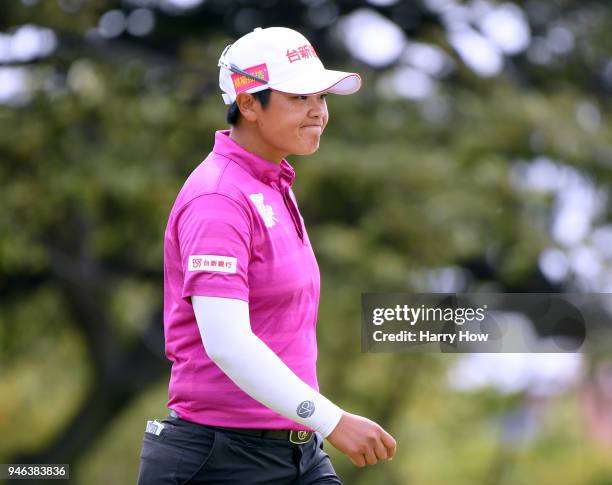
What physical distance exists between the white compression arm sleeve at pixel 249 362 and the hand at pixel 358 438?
0.03 meters

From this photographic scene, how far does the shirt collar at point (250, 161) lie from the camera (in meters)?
2.96

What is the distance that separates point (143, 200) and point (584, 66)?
5.54m

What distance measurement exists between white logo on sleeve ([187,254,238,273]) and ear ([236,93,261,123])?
51cm

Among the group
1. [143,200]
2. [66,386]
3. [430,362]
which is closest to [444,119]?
[430,362]

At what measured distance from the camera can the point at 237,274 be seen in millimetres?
2637

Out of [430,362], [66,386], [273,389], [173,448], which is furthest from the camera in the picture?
[66,386]

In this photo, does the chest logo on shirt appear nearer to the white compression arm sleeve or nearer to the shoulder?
the shoulder

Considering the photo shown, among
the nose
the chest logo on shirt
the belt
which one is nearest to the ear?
the nose

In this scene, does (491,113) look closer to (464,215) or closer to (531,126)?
(531,126)

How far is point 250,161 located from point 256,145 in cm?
8

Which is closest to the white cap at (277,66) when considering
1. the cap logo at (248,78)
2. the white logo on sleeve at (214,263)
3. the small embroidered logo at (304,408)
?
the cap logo at (248,78)

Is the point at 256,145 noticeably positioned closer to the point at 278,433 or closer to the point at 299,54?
the point at 299,54

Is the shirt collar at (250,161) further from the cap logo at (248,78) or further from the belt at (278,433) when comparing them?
the belt at (278,433)

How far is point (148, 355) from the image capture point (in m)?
13.3
